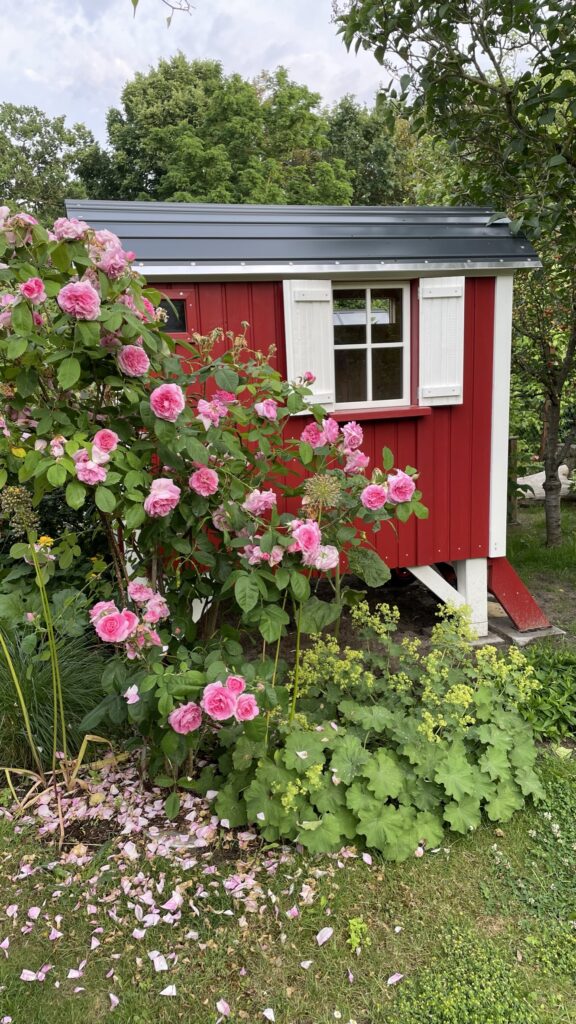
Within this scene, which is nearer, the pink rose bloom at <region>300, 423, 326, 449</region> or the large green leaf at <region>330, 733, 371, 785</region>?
the large green leaf at <region>330, 733, 371, 785</region>

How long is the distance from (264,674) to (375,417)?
6.71 ft

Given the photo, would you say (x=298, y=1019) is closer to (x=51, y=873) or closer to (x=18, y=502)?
(x=51, y=873)

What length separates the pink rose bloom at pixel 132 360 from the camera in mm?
2086

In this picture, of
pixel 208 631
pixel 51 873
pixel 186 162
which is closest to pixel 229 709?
pixel 208 631

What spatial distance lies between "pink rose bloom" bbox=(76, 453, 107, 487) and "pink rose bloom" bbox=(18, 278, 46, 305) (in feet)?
1.67

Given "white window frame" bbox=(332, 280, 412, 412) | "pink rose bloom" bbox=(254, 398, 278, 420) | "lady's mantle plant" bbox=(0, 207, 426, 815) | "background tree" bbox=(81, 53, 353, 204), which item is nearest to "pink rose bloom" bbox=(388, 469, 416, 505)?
"lady's mantle plant" bbox=(0, 207, 426, 815)

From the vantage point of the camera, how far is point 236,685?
206 centimetres

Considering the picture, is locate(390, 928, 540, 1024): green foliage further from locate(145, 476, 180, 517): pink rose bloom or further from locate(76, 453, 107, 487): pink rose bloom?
locate(76, 453, 107, 487): pink rose bloom

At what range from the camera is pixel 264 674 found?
239 centimetres

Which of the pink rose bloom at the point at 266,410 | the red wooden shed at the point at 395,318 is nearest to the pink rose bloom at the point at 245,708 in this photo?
the pink rose bloom at the point at 266,410

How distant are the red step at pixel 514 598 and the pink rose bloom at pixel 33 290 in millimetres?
3623

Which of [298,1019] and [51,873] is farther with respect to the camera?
[51,873]

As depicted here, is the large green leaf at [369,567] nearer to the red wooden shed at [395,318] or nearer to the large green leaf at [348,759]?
the large green leaf at [348,759]

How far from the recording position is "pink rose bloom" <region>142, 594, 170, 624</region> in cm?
221
